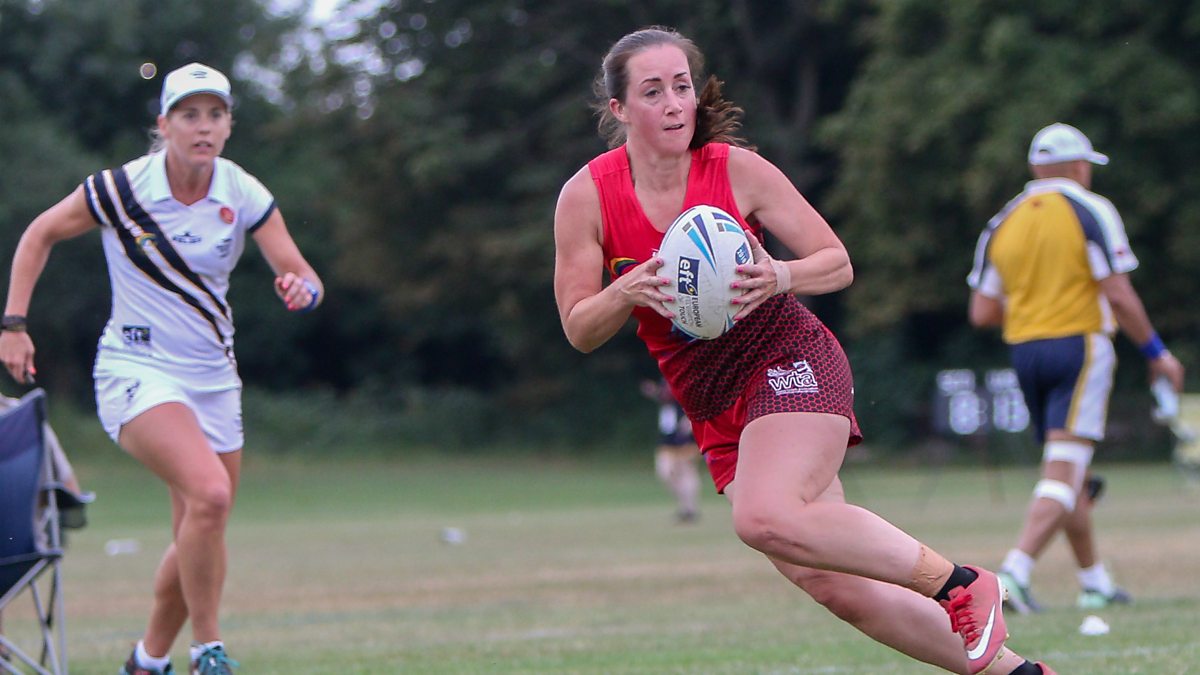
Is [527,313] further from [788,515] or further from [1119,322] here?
[788,515]

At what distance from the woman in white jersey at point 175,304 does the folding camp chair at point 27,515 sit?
0.75 feet

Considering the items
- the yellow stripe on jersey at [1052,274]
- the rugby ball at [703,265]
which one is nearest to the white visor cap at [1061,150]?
the yellow stripe on jersey at [1052,274]

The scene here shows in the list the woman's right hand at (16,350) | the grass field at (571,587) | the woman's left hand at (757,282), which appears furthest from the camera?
the grass field at (571,587)

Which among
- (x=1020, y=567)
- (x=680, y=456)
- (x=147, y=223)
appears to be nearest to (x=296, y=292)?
(x=147, y=223)

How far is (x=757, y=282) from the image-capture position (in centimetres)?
491

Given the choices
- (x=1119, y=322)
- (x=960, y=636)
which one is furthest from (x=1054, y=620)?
(x=960, y=636)

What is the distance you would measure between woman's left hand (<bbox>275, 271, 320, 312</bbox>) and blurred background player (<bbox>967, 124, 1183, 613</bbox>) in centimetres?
401

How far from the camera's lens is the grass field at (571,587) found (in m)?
7.52

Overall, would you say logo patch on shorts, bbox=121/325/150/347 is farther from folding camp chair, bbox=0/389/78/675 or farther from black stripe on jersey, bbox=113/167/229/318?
folding camp chair, bbox=0/389/78/675

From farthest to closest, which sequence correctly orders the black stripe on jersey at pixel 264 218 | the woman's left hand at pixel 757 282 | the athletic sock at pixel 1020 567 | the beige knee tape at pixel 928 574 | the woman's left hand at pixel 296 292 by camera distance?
the athletic sock at pixel 1020 567
the black stripe on jersey at pixel 264 218
the woman's left hand at pixel 296 292
the beige knee tape at pixel 928 574
the woman's left hand at pixel 757 282

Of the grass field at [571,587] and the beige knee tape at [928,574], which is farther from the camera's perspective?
the grass field at [571,587]

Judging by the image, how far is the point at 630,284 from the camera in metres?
4.98

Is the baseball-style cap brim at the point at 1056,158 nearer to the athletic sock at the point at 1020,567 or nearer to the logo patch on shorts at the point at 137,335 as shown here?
the athletic sock at the point at 1020,567

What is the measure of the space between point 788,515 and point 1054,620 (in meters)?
3.91
